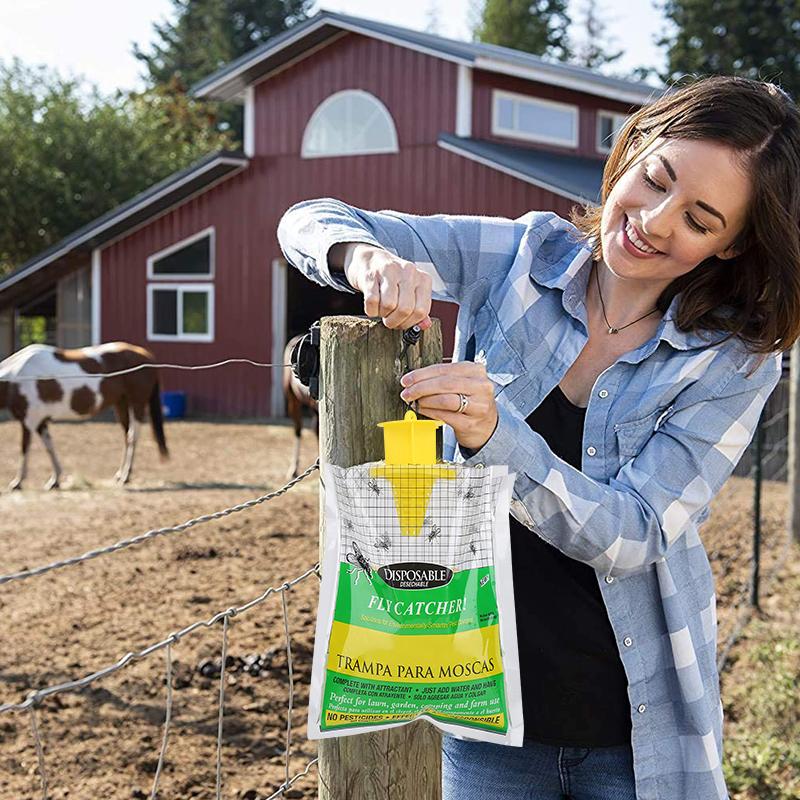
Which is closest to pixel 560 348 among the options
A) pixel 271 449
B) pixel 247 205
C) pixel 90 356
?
pixel 90 356

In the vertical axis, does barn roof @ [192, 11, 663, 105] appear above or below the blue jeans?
above

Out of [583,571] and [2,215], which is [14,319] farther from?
[583,571]

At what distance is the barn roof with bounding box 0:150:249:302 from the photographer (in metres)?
16.5

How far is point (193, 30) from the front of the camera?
147ft

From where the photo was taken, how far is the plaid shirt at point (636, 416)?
60.4 inches

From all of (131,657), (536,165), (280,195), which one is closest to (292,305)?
(280,195)

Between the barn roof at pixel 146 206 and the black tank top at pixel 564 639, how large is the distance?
1541cm

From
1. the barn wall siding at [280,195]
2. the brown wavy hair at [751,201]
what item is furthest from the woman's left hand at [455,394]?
the barn wall siding at [280,195]

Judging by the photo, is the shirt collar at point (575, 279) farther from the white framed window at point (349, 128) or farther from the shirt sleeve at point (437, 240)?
the white framed window at point (349, 128)

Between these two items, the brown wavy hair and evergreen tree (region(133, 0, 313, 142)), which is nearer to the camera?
the brown wavy hair

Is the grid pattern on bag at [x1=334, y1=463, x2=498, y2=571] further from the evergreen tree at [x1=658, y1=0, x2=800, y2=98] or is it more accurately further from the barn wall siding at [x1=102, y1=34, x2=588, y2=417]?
the evergreen tree at [x1=658, y1=0, x2=800, y2=98]

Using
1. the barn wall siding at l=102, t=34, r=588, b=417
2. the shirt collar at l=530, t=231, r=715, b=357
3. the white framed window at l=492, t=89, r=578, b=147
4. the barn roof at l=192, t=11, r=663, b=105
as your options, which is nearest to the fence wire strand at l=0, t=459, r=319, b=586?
the shirt collar at l=530, t=231, r=715, b=357

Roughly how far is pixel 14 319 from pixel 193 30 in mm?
28903

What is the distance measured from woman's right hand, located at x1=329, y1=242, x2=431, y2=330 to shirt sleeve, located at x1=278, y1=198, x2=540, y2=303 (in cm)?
26
